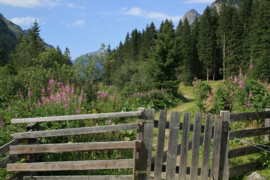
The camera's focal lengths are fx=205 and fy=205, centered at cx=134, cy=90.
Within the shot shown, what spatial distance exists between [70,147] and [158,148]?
1.68 meters

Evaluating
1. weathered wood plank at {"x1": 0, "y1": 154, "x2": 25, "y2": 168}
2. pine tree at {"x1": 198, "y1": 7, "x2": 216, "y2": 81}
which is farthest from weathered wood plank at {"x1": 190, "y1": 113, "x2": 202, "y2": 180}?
pine tree at {"x1": 198, "y1": 7, "x2": 216, "y2": 81}

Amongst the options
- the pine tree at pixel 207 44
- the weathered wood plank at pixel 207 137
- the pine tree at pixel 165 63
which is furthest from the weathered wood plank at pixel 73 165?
the pine tree at pixel 207 44

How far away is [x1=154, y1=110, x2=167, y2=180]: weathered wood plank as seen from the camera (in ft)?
12.0

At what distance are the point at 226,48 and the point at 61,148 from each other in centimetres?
4236

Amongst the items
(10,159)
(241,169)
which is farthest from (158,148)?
(10,159)

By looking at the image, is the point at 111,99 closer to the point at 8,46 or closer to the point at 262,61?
the point at 262,61

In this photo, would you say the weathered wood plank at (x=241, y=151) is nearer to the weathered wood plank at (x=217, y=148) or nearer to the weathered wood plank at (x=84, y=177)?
the weathered wood plank at (x=217, y=148)

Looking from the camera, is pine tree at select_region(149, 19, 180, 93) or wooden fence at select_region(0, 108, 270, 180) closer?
wooden fence at select_region(0, 108, 270, 180)

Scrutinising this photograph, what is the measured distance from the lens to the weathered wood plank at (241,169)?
412cm

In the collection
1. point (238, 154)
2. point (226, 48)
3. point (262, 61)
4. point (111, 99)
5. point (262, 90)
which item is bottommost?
point (238, 154)

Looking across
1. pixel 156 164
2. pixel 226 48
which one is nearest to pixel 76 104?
pixel 156 164

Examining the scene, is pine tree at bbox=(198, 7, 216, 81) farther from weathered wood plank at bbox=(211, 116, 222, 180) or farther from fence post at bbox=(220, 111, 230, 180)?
weathered wood plank at bbox=(211, 116, 222, 180)

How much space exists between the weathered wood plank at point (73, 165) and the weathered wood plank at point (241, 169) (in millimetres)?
2091

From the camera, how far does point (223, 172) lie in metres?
3.96
